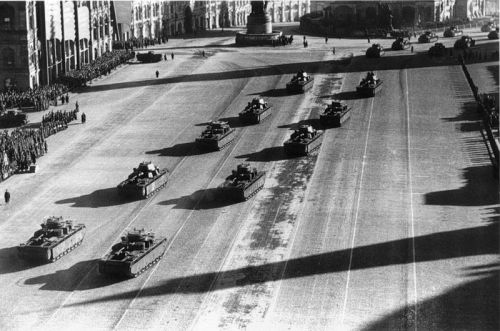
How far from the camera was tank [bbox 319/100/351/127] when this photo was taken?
7412cm

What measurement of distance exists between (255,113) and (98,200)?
2370cm

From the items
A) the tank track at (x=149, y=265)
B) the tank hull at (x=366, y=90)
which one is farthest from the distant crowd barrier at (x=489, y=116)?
the tank track at (x=149, y=265)

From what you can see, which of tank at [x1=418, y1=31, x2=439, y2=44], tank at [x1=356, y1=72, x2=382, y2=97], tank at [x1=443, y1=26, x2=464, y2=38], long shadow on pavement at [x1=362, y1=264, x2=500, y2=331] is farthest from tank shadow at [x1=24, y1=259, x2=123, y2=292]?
tank at [x1=443, y1=26, x2=464, y2=38]

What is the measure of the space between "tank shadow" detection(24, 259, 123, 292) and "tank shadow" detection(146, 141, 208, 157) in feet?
78.4

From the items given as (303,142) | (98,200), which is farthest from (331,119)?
(98,200)

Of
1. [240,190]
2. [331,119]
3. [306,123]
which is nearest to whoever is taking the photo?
[240,190]

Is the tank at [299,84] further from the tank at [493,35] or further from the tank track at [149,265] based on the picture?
the tank at [493,35]

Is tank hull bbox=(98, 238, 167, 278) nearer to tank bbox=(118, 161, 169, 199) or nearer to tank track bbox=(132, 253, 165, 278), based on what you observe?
tank track bbox=(132, 253, 165, 278)

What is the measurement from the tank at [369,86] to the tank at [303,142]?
1947cm

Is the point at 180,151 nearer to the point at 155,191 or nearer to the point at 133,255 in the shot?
the point at 155,191

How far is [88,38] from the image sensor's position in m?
111

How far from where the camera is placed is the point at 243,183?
5516cm

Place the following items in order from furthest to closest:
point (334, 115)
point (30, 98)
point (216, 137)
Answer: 1. point (30, 98)
2. point (334, 115)
3. point (216, 137)

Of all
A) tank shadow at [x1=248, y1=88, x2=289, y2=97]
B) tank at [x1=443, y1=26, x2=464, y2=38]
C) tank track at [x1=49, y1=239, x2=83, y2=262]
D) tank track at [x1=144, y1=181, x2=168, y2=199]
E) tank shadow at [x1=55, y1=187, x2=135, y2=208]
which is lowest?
tank track at [x1=49, y1=239, x2=83, y2=262]
